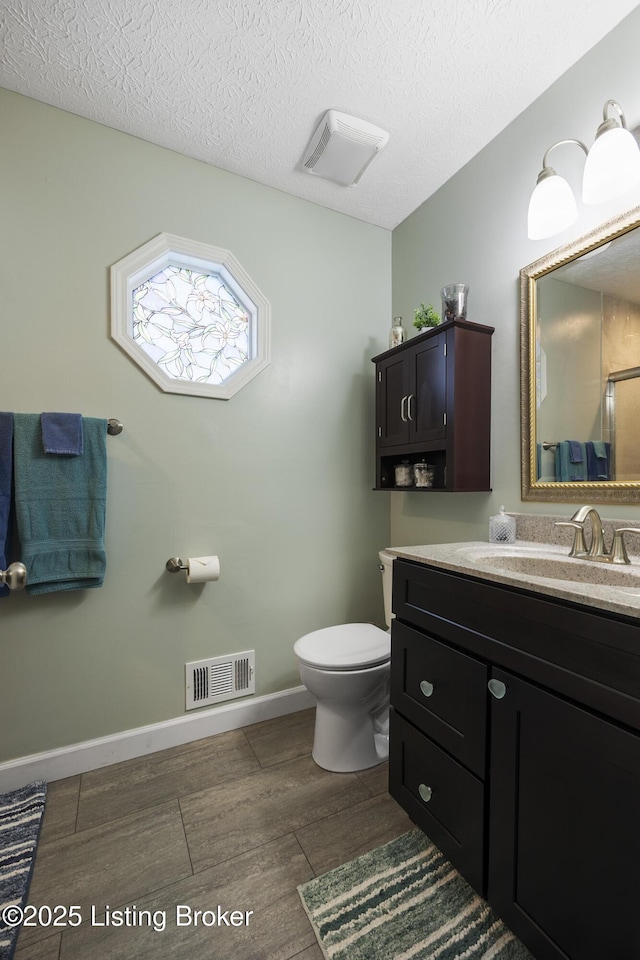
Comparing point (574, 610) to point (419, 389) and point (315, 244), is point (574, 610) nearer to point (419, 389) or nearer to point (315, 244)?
point (419, 389)

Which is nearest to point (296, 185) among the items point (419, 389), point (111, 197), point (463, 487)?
point (111, 197)

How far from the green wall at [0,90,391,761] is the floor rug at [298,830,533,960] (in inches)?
36.7

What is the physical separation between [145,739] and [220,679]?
1.21 ft

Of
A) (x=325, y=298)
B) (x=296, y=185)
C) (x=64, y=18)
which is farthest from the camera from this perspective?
(x=325, y=298)

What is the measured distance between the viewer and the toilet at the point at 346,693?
61.2 inches

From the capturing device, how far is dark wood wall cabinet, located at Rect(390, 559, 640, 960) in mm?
754

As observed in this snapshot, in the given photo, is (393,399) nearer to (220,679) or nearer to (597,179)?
(597,179)

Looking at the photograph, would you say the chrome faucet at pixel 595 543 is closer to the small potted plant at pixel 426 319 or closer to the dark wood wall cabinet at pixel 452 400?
the dark wood wall cabinet at pixel 452 400

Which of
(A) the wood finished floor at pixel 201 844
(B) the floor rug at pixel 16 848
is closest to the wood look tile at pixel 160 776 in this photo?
(A) the wood finished floor at pixel 201 844

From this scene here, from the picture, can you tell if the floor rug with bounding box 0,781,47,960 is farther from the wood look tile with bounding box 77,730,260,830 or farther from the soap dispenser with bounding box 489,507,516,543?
the soap dispenser with bounding box 489,507,516,543

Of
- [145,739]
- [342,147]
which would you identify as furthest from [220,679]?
[342,147]

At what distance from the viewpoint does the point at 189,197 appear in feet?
6.10

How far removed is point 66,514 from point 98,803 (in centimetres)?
106

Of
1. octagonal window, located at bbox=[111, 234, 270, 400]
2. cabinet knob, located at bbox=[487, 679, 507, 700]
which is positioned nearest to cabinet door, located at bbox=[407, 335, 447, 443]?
octagonal window, located at bbox=[111, 234, 270, 400]
